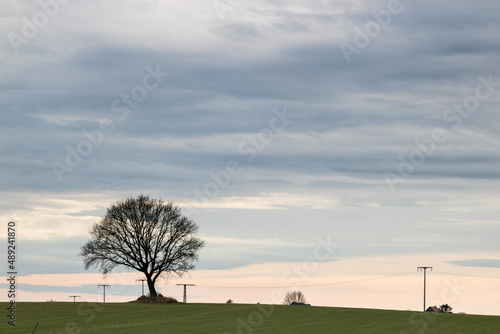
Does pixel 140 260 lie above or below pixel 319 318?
above

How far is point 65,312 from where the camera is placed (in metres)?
88.2

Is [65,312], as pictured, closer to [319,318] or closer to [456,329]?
[319,318]

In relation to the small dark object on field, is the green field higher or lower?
lower

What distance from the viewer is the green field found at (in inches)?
2719

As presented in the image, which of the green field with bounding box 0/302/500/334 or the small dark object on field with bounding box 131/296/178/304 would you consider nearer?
the green field with bounding box 0/302/500/334

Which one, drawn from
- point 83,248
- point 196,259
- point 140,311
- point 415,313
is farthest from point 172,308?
point 415,313

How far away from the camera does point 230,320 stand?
77.2 m

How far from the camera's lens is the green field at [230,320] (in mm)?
69062

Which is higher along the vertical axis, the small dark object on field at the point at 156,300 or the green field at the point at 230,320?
the small dark object on field at the point at 156,300

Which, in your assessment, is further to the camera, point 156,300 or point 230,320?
point 156,300

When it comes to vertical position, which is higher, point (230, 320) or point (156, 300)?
point (156, 300)

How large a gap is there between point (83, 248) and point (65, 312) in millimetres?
16122

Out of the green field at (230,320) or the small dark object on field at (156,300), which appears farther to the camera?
the small dark object on field at (156,300)

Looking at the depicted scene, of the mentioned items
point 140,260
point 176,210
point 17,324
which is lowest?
point 17,324
